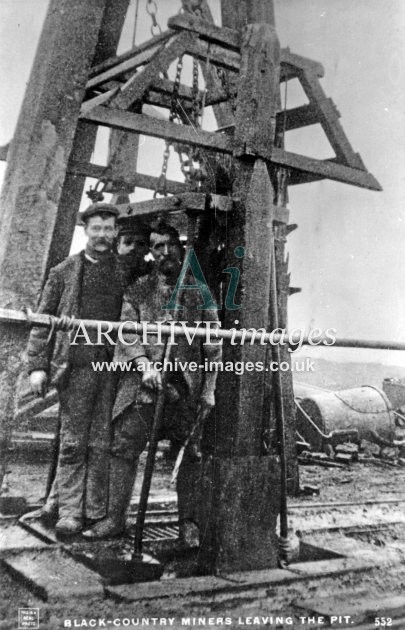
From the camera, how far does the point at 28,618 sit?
2395mm

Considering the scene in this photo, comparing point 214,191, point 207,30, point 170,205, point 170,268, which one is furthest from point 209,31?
point 170,268

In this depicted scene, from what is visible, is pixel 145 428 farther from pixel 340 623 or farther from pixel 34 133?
pixel 34 133

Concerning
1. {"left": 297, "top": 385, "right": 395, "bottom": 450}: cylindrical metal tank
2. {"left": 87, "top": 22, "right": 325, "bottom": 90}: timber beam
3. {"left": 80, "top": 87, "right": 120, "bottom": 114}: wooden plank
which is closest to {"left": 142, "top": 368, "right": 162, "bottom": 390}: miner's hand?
{"left": 80, "top": 87, "right": 120, "bottom": 114}: wooden plank

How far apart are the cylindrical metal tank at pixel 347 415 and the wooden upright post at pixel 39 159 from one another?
6629 mm

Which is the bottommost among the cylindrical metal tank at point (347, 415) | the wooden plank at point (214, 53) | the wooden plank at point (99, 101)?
the cylindrical metal tank at point (347, 415)

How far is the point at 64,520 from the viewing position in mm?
3463

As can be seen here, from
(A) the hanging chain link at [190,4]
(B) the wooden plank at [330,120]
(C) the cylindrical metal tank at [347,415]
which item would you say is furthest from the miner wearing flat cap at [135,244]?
(C) the cylindrical metal tank at [347,415]

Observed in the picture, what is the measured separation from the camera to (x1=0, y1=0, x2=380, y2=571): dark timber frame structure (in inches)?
121

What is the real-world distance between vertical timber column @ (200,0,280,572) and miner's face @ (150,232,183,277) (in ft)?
2.90

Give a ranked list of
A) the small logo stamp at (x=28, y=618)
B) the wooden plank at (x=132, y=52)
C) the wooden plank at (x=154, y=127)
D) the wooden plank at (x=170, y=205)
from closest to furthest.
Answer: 1. the small logo stamp at (x=28, y=618)
2. the wooden plank at (x=154, y=127)
3. the wooden plank at (x=170, y=205)
4. the wooden plank at (x=132, y=52)

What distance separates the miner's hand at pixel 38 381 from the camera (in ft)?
11.3

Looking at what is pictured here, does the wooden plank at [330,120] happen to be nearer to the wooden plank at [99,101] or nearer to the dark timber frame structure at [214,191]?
the dark timber frame structure at [214,191]

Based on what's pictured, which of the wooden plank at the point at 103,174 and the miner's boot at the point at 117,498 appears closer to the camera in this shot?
the miner's boot at the point at 117,498

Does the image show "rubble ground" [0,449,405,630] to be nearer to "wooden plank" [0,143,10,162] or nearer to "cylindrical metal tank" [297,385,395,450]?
"wooden plank" [0,143,10,162]
